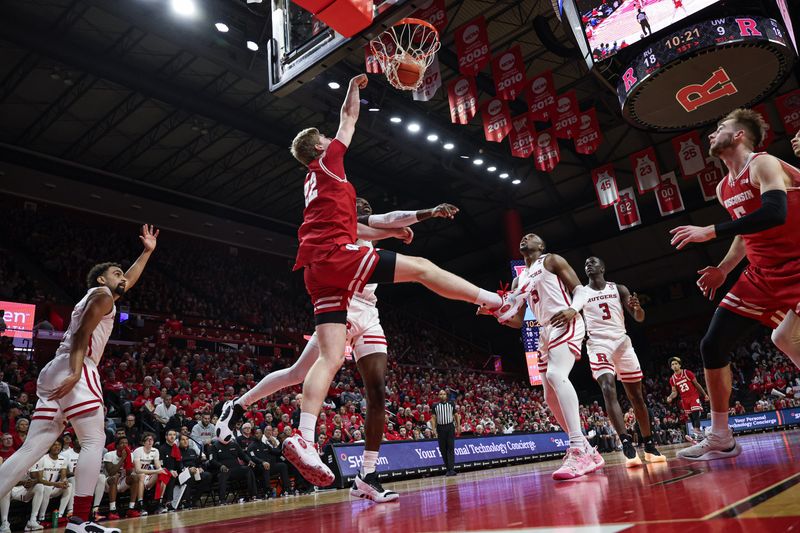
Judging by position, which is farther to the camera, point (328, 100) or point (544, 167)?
point (544, 167)

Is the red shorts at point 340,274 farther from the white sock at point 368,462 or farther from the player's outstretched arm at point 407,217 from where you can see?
the white sock at point 368,462

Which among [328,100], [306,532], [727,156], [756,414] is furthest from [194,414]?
[756,414]

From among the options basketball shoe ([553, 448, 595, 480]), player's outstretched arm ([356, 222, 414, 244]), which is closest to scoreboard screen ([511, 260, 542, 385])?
basketball shoe ([553, 448, 595, 480])

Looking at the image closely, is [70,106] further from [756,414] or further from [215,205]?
[756,414]

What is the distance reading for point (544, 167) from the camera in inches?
624

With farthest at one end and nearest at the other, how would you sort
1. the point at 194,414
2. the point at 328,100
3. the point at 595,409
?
the point at 595,409, the point at 328,100, the point at 194,414

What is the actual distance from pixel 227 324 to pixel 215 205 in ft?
17.6

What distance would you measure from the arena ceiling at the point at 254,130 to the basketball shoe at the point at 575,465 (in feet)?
36.2

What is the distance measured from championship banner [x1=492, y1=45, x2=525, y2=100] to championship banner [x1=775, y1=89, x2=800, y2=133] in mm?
7262

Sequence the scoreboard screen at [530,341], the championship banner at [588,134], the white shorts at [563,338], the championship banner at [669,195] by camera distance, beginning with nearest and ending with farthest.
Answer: the white shorts at [563,338] < the championship banner at [588,134] < the championship banner at [669,195] < the scoreboard screen at [530,341]

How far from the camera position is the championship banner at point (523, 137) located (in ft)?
49.1

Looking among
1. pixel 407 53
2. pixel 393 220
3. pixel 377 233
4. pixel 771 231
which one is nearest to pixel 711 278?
pixel 771 231

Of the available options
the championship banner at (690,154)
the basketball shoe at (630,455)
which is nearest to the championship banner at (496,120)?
the championship banner at (690,154)

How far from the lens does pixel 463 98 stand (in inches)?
502
